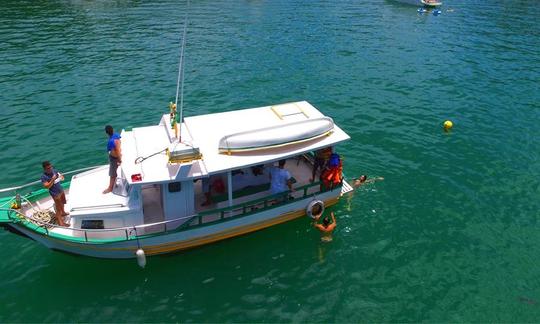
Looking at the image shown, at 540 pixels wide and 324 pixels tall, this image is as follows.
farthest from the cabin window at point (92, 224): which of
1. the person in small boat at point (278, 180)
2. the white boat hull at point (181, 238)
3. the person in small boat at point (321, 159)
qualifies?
the person in small boat at point (321, 159)

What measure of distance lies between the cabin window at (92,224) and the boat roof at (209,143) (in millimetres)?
1978

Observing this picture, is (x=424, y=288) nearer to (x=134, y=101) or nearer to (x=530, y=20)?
(x=134, y=101)

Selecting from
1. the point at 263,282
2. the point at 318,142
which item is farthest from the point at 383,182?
the point at 263,282

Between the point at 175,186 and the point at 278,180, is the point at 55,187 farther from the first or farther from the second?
the point at 278,180

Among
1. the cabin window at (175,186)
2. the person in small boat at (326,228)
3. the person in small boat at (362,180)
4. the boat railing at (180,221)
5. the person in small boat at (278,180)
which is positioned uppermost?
the cabin window at (175,186)

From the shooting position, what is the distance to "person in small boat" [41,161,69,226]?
13.8 metres

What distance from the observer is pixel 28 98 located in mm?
26844

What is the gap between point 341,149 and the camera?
22.5 meters

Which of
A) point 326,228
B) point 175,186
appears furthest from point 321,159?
point 175,186

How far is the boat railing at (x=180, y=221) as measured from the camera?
13.6m

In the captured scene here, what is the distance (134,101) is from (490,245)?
71.3 ft

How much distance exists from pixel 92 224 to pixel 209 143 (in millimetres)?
4738

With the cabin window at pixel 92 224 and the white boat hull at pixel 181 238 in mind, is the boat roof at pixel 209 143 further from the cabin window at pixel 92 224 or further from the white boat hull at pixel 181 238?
the white boat hull at pixel 181 238

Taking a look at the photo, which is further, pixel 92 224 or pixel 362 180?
pixel 362 180
